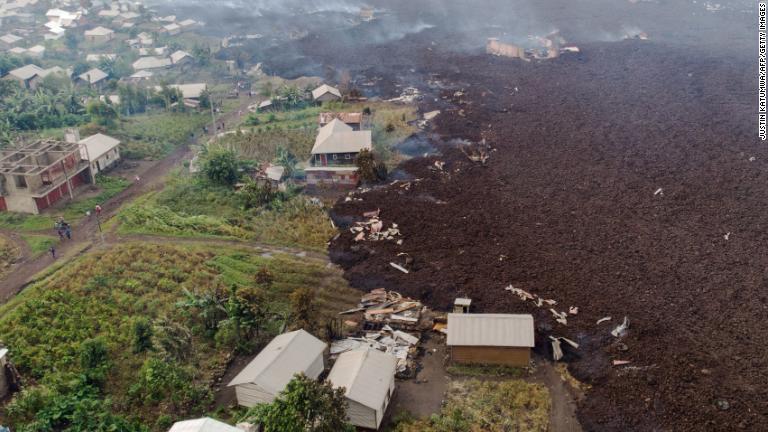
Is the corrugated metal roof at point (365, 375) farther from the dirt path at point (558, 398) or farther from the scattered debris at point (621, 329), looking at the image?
the scattered debris at point (621, 329)

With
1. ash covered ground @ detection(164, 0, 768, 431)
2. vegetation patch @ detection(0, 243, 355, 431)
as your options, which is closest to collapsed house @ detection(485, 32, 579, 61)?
ash covered ground @ detection(164, 0, 768, 431)

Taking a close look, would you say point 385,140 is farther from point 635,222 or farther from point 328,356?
point 328,356

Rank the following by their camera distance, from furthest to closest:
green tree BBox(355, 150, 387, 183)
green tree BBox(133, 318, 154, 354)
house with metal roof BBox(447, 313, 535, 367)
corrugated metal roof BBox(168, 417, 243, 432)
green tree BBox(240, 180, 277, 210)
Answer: green tree BBox(355, 150, 387, 183)
green tree BBox(240, 180, 277, 210)
green tree BBox(133, 318, 154, 354)
house with metal roof BBox(447, 313, 535, 367)
corrugated metal roof BBox(168, 417, 243, 432)

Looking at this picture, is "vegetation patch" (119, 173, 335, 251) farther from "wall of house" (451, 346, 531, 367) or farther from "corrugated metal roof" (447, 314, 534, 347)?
"wall of house" (451, 346, 531, 367)

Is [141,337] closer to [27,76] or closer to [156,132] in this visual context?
[156,132]

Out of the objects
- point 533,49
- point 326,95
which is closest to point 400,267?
point 326,95

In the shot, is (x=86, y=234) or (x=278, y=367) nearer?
(x=278, y=367)
